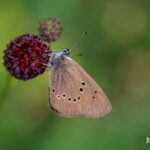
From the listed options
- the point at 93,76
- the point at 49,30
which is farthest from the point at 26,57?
the point at 93,76

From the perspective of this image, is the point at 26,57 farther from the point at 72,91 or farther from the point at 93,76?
the point at 93,76

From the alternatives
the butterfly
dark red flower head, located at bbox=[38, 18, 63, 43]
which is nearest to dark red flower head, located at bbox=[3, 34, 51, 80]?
the butterfly

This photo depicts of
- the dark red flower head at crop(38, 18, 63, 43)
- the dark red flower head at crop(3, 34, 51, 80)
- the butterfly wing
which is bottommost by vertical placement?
the butterfly wing

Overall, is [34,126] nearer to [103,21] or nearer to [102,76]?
[102,76]

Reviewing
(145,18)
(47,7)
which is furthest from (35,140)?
(145,18)

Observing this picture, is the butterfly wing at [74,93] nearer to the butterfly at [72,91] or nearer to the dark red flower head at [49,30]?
the butterfly at [72,91]

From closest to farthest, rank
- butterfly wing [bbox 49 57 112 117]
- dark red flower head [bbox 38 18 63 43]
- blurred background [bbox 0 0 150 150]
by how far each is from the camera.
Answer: butterfly wing [bbox 49 57 112 117] → dark red flower head [bbox 38 18 63 43] → blurred background [bbox 0 0 150 150]

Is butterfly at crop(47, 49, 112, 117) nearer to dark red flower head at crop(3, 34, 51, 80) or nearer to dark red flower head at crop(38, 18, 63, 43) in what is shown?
dark red flower head at crop(3, 34, 51, 80)

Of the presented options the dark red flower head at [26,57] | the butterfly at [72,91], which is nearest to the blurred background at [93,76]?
the dark red flower head at [26,57]
